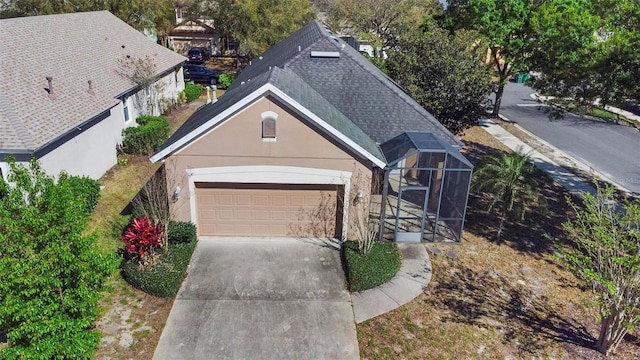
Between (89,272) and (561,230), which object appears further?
(561,230)

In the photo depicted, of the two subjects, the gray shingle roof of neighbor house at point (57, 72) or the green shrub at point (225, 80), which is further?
the green shrub at point (225, 80)

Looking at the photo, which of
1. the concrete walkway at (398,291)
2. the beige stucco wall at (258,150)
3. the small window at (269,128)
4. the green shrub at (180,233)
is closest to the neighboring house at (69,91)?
the beige stucco wall at (258,150)

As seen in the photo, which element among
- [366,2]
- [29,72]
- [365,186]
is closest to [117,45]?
[29,72]

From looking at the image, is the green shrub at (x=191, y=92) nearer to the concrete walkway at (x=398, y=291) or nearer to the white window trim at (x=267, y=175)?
the white window trim at (x=267, y=175)

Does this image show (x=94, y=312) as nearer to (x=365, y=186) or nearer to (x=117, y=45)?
(x=365, y=186)

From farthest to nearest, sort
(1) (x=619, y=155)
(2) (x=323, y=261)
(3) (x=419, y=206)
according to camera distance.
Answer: (1) (x=619, y=155) < (3) (x=419, y=206) < (2) (x=323, y=261)

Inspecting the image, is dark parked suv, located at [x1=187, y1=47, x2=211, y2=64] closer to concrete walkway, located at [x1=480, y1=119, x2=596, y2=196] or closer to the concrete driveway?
concrete walkway, located at [x1=480, y1=119, x2=596, y2=196]

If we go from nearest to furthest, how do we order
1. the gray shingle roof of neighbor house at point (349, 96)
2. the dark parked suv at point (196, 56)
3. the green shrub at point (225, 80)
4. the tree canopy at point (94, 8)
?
1. the gray shingle roof of neighbor house at point (349, 96)
2. the tree canopy at point (94, 8)
3. the green shrub at point (225, 80)
4. the dark parked suv at point (196, 56)
